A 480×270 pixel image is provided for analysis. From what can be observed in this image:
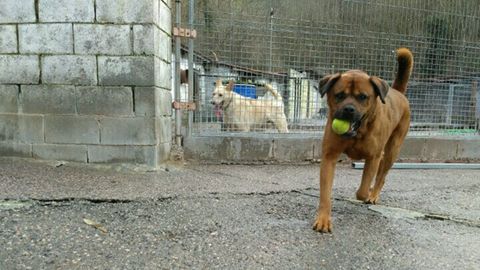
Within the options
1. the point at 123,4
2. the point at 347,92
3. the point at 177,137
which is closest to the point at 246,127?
the point at 177,137

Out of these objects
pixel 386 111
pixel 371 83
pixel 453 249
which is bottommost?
pixel 453 249

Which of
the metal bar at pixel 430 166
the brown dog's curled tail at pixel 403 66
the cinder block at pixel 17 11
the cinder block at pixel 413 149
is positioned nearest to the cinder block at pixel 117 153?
the cinder block at pixel 17 11

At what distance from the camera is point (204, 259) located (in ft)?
7.13

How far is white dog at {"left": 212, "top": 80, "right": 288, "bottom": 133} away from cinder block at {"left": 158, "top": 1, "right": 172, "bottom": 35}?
1361 mm

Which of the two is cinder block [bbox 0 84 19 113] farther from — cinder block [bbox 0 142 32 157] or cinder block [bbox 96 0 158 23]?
cinder block [bbox 96 0 158 23]

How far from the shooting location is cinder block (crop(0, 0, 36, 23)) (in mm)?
4125

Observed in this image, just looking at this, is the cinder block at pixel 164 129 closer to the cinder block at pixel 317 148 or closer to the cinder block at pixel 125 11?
the cinder block at pixel 125 11

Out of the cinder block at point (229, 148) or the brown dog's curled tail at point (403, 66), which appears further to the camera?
the cinder block at point (229, 148)

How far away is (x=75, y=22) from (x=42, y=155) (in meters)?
1.50

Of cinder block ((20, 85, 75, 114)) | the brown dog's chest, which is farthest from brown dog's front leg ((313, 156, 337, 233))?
cinder block ((20, 85, 75, 114))

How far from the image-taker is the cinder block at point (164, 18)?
14.6ft

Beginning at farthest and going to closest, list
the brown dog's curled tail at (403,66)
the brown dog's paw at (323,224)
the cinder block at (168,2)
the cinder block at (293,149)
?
the cinder block at (293,149)
the cinder block at (168,2)
the brown dog's curled tail at (403,66)
the brown dog's paw at (323,224)

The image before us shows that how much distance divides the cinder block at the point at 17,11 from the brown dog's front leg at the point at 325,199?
3.45 metres

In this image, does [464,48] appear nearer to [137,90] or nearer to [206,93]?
[206,93]
